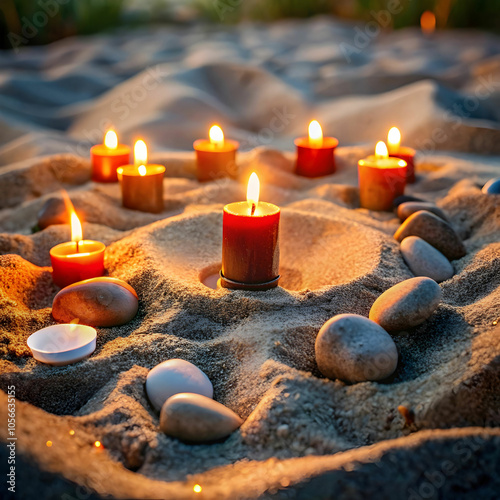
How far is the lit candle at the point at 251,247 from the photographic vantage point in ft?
6.45

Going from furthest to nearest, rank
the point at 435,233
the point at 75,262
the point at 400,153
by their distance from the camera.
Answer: the point at 400,153
the point at 435,233
the point at 75,262

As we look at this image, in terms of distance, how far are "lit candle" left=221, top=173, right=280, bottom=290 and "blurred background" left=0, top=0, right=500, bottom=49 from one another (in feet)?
27.3

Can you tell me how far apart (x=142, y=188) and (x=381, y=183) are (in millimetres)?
1300

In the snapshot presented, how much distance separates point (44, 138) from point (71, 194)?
1.55 metres

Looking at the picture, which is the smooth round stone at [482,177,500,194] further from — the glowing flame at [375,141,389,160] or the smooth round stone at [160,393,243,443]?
the smooth round stone at [160,393,243,443]

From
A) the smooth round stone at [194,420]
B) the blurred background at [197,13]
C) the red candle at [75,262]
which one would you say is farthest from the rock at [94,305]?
the blurred background at [197,13]

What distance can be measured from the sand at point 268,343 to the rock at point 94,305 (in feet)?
0.16

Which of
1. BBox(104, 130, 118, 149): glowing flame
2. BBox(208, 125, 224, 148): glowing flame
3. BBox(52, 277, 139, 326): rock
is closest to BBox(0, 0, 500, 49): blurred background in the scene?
BBox(104, 130, 118, 149): glowing flame

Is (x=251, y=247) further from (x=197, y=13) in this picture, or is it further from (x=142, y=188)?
(x=197, y=13)

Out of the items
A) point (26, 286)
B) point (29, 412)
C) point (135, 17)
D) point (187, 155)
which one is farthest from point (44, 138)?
point (135, 17)

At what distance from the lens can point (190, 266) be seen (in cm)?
228

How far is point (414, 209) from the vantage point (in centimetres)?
272

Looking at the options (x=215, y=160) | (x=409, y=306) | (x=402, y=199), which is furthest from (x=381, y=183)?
(x=409, y=306)

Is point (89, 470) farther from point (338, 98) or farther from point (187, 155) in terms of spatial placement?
point (338, 98)
